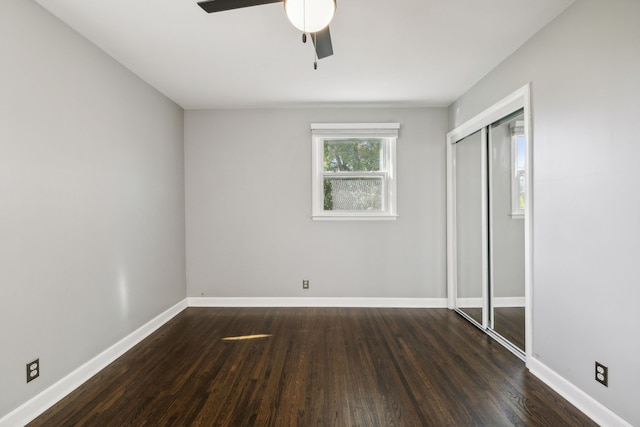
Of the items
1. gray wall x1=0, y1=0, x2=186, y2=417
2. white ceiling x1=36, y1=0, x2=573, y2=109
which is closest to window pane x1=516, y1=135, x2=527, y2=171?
white ceiling x1=36, y1=0, x2=573, y2=109

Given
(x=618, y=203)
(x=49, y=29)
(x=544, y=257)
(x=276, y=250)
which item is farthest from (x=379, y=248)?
(x=49, y=29)

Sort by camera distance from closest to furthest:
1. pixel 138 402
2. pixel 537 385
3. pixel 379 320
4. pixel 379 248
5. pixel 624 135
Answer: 1. pixel 624 135
2. pixel 138 402
3. pixel 537 385
4. pixel 379 320
5. pixel 379 248

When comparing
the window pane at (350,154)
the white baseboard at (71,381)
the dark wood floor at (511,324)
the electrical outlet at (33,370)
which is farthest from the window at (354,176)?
the electrical outlet at (33,370)

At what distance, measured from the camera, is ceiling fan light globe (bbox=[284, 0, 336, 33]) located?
4.95 feet

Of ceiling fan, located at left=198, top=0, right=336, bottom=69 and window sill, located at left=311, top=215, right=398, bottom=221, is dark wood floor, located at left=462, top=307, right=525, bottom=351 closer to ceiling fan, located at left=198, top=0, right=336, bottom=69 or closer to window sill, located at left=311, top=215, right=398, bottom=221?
window sill, located at left=311, top=215, right=398, bottom=221

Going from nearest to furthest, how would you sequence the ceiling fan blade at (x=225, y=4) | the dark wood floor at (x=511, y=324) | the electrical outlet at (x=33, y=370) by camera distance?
the ceiling fan blade at (x=225, y=4)
the electrical outlet at (x=33, y=370)
the dark wood floor at (x=511, y=324)

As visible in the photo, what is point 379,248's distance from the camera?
4293 millimetres

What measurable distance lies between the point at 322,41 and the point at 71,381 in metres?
2.85

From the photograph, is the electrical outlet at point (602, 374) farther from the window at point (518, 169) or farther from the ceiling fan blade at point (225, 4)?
the ceiling fan blade at point (225, 4)

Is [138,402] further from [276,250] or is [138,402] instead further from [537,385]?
[537,385]

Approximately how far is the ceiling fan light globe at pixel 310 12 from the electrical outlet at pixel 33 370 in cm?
252

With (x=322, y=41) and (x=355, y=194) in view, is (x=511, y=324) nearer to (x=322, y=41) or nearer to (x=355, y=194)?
(x=355, y=194)

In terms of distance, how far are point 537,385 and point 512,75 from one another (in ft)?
7.97

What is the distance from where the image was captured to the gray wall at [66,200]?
192 cm
